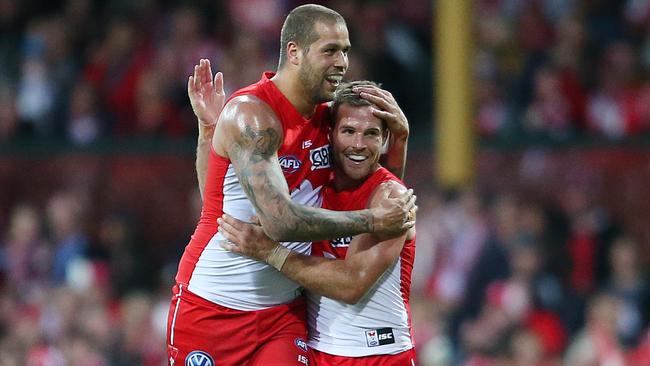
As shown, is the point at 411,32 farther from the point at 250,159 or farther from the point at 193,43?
the point at 250,159

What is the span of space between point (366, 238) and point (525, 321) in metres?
3.76

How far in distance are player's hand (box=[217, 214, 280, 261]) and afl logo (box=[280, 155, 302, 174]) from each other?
244mm

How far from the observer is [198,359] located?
16.3 feet

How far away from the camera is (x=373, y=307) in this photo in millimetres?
4934

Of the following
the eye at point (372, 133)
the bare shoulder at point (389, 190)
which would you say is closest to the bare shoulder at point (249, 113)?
the eye at point (372, 133)

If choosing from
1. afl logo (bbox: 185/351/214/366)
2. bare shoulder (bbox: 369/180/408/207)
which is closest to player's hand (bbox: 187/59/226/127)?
bare shoulder (bbox: 369/180/408/207)

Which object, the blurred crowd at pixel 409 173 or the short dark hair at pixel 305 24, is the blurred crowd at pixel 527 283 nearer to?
the blurred crowd at pixel 409 173

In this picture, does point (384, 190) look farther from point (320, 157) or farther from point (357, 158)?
point (320, 157)

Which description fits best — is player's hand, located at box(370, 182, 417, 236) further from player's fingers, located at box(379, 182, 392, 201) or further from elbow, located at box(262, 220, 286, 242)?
elbow, located at box(262, 220, 286, 242)

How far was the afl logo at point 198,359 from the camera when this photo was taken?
495cm

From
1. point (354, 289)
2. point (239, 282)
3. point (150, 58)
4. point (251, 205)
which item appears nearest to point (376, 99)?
point (251, 205)

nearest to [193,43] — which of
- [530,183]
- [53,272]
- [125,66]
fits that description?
[125,66]

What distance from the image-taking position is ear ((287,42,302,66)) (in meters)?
4.87

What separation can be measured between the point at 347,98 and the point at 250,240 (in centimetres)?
67
